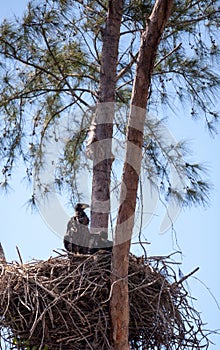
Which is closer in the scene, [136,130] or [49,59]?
[136,130]

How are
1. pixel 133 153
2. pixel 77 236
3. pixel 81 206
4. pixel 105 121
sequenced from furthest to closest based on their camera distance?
pixel 105 121 → pixel 81 206 → pixel 77 236 → pixel 133 153

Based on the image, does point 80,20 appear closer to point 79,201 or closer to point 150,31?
point 79,201

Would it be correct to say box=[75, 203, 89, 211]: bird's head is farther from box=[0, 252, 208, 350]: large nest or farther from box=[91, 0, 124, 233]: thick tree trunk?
box=[0, 252, 208, 350]: large nest

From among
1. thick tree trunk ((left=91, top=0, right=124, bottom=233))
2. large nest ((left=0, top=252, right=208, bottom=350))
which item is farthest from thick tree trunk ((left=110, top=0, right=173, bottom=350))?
thick tree trunk ((left=91, top=0, right=124, bottom=233))

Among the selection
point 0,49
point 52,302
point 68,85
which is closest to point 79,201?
point 68,85

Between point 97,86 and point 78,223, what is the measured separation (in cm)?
196

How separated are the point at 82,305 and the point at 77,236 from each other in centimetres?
87

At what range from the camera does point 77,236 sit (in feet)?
21.6

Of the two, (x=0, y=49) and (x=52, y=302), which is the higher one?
(x=0, y=49)

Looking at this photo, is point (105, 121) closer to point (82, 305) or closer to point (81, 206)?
point (81, 206)

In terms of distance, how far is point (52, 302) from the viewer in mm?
5723

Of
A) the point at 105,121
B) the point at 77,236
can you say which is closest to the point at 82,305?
the point at 77,236

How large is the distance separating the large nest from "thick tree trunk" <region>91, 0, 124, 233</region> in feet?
2.79

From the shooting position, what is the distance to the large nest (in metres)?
5.76
